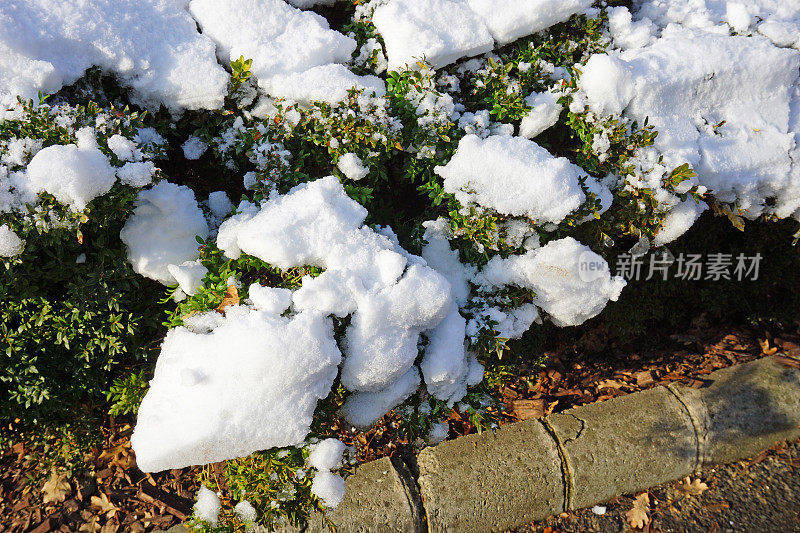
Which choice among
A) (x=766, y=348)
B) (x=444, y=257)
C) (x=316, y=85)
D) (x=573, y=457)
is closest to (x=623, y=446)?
(x=573, y=457)

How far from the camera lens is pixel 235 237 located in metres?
2.20

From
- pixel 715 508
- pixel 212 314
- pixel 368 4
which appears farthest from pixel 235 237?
pixel 715 508

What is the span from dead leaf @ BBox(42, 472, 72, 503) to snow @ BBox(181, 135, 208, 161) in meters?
1.98

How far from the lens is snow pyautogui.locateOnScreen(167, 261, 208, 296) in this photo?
7.54ft

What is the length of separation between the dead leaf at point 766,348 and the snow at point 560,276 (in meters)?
1.97

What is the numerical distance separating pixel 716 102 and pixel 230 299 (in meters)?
2.67

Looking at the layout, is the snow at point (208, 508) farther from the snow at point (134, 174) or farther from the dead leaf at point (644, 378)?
the dead leaf at point (644, 378)

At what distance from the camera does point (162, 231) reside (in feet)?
7.77

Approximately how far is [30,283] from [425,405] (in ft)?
5.78

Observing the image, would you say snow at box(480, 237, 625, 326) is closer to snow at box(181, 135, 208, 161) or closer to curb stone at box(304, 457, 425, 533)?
curb stone at box(304, 457, 425, 533)

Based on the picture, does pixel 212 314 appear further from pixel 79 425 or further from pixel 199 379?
pixel 79 425

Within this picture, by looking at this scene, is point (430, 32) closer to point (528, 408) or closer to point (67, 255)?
point (67, 255)

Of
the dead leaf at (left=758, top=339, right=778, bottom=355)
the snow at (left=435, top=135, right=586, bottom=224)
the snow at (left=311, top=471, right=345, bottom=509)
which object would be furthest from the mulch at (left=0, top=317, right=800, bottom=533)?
the snow at (left=435, top=135, right=586, bottom=224)

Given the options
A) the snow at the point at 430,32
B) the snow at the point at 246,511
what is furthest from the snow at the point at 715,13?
the snow at the point at 246,511
